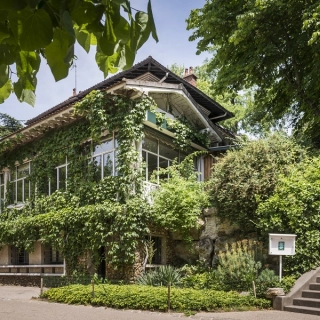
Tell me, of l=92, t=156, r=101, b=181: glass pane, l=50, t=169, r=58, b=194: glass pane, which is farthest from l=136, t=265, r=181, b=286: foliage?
l=50, t=169, r=58, b=194: glass pane

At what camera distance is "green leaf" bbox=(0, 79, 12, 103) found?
1.86 metres

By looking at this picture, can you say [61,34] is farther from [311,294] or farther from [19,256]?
[19,256]

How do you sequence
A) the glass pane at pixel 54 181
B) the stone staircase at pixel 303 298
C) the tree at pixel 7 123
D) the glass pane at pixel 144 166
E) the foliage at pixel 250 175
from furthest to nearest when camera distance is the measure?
1. the tree at pixel 7 123
2. the glass pane at pixel 54 181
3. the glass pane at pixel 144 166
4. the foliage at pixel 250 175
5. the stone staircase at pixel 303 298

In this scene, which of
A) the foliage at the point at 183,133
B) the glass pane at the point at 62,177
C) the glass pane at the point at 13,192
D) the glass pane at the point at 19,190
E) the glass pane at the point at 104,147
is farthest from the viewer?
the glass pane at the point at 13,192

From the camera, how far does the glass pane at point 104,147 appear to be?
15.2 meters

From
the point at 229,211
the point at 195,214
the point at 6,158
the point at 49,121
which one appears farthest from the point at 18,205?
the point at 229,211

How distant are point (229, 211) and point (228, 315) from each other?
4698mm

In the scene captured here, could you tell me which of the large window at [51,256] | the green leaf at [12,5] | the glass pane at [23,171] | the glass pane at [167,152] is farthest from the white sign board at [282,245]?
the glass pane at [23,171]

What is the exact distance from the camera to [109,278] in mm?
14102

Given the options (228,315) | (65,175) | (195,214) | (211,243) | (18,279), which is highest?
(65,175)

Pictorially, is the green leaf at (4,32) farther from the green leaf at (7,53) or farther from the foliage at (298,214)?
the foliage at (298,214)

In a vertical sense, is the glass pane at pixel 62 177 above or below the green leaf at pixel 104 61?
below

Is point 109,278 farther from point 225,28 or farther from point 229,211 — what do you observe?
point 225,28

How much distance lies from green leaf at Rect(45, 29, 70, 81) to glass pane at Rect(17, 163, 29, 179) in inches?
733
